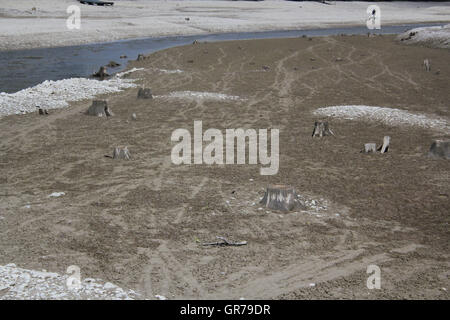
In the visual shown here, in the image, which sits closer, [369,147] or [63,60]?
[369,147]

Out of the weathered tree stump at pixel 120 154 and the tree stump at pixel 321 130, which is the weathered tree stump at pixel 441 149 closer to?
the tree stump at pixel 321 130

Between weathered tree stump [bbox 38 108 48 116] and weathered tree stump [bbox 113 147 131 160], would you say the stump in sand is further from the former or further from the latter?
weathered tree stump [bbox 113 147 131 160]

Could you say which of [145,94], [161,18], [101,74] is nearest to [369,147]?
[145,94]

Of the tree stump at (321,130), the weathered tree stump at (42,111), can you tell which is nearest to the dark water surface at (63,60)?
the weathered tree stump at (42,111)

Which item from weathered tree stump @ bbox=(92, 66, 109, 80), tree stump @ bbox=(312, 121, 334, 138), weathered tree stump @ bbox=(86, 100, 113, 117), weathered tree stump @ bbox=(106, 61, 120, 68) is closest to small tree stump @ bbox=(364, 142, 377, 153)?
tree stump @ bbox=(312, 121, 334, 138)

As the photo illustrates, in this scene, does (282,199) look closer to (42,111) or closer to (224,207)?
(224,207)

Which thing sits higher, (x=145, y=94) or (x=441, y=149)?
(x=145, y=94)
